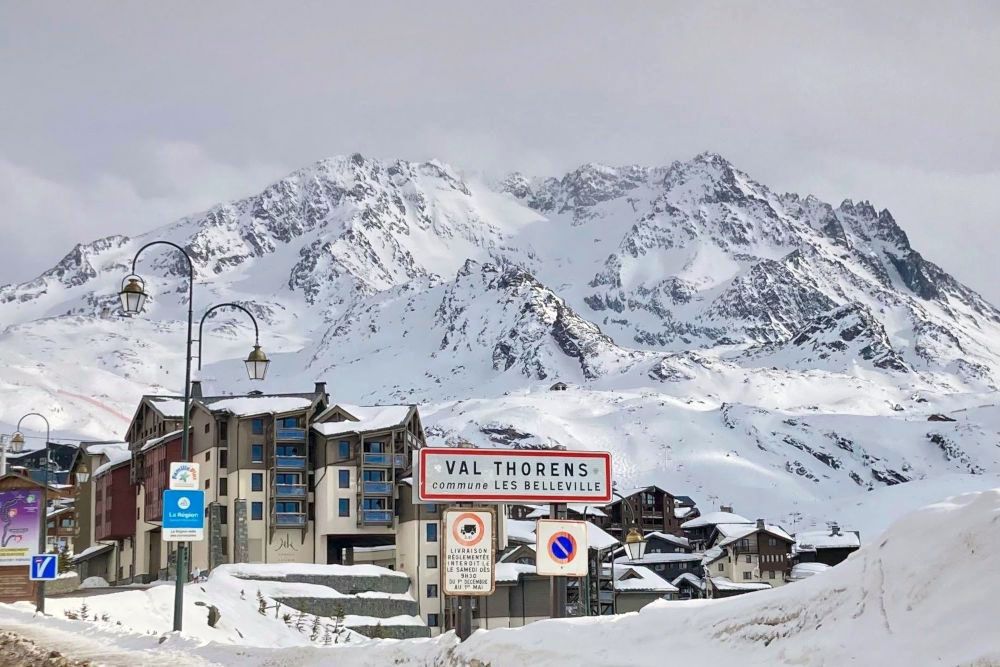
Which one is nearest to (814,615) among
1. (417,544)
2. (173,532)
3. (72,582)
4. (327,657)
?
(327,657)

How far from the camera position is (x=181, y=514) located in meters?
29.7

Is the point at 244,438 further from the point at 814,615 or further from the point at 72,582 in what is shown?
the point at 814,615

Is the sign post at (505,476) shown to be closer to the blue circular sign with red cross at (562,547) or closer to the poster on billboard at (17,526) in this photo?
the blue circular sign with red cross at (562,547)

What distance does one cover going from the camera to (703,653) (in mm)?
15461

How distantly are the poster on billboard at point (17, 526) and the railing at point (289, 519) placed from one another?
4630cm

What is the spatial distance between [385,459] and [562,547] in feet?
230

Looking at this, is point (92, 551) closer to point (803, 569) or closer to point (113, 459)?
point (113, 459)

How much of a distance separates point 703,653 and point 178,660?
14.0 m

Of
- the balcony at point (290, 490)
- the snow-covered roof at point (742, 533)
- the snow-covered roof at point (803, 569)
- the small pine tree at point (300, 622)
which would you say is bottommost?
the small pine tree at point (300, 622)

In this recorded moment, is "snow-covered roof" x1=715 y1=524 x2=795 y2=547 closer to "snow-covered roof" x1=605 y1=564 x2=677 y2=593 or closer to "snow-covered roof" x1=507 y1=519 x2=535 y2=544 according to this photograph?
"snow-covered roof" x1=605 y1=564 x2=677 y2=593

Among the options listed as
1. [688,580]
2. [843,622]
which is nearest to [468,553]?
[843,622]

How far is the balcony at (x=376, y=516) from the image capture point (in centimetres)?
8938

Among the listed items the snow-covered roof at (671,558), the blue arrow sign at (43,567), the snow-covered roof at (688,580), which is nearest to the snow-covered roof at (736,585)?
the snow-covered roof at (688,580)

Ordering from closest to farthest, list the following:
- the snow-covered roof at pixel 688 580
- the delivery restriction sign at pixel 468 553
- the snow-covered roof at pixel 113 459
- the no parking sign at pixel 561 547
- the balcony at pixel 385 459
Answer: the delivery restriction sign at pixel 468 553 < the no parking sign at pixel 561 547 < the balcony at pixel 385 459 < the snow-covered roof at pixel 113 459 < the snow-covered roof at pixel 688 580
